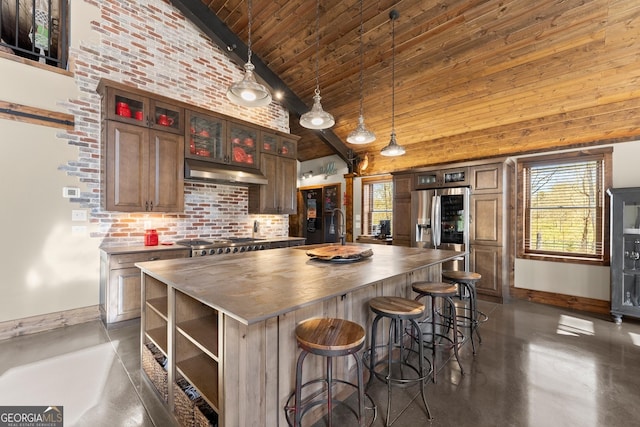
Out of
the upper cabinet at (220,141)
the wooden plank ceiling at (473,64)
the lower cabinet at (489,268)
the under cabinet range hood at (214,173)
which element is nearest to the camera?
the wooden plank ceiling at (473,64)

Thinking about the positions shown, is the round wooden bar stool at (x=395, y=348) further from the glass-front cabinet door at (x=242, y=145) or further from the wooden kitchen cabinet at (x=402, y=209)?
the glass-front cabinet door at (x=242, y=145)

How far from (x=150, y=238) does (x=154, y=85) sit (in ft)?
6.98

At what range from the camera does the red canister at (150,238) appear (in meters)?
3.63

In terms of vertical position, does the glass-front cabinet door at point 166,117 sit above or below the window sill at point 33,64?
below

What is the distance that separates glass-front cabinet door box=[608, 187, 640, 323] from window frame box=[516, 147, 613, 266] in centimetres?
29

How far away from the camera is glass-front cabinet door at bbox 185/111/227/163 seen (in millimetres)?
3834

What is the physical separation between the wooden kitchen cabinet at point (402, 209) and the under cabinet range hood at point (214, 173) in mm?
2563

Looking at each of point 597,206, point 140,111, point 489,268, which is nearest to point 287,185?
point 140,111

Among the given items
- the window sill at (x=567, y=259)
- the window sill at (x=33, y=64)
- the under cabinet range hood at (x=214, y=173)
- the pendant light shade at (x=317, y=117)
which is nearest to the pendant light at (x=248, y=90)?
the pendant light shade at (x=317, y=117)

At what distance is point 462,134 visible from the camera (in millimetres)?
4738

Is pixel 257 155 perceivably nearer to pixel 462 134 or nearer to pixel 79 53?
pixel 79 53

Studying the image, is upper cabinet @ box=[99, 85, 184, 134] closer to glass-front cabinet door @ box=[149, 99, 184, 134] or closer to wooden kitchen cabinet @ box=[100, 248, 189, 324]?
glass-front cabinet door @ box=[149, 99, 184, 134]

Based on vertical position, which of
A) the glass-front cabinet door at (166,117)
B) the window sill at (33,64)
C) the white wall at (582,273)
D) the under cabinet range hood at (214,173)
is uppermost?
the window sill at (33,64)

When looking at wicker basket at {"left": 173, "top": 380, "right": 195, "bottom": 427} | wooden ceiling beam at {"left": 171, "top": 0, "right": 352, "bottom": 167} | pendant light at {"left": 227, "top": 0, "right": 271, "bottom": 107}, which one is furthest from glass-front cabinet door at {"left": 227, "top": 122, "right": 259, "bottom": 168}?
wicker basket at {"left": 173, "top": 380, "right": 195, "bottom": 427}
